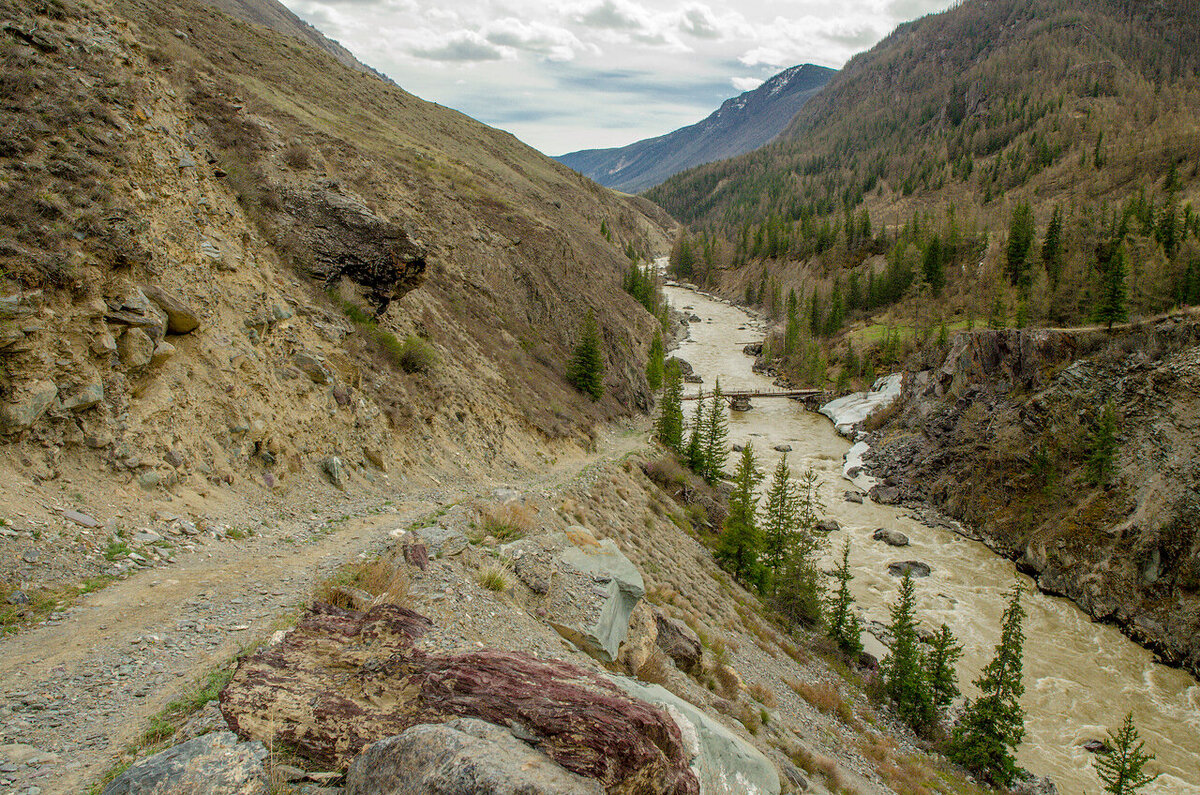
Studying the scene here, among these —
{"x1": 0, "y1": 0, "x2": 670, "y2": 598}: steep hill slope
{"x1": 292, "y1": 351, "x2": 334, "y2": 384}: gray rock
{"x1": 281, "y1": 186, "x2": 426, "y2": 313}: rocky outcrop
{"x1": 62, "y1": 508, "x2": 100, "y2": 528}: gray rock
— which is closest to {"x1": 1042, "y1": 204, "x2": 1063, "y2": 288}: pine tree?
{"x1": 0, "y1": 0, "x2": 670, "y2": 598}: steep hill slope

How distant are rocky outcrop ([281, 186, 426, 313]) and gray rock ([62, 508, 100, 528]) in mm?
14097

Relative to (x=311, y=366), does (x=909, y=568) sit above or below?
below

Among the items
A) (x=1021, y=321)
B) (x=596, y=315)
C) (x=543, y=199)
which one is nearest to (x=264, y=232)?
(x=596, y=315)

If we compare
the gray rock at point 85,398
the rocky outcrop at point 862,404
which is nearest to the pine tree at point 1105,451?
the rocky outcrop at point 862,404

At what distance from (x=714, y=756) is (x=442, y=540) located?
6880mm

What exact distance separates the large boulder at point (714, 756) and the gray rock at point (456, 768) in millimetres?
2873

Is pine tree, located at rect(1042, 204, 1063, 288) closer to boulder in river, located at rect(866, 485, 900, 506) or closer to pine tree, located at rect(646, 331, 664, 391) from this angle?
boulder in river, located at rect(866, 485, 900, 506)

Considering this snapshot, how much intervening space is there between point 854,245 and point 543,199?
7716cm

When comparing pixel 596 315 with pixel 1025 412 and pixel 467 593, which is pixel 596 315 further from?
pixel 467 593

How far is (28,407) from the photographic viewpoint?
9.96 metres

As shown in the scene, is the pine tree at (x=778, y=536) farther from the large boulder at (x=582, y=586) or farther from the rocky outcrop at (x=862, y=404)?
the rocky outcrop at (x=862, y=404)

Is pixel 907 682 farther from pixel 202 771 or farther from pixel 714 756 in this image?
pixel 202 771

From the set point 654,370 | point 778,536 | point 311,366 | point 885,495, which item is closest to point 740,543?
point 778,536

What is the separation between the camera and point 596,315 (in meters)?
51.3
